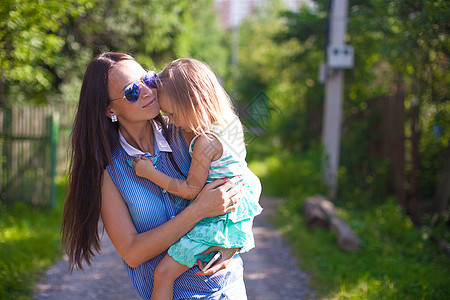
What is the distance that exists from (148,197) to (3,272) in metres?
2.86

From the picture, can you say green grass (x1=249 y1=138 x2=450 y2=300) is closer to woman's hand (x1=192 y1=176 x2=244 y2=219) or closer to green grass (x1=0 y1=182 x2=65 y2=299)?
woman's hand (x1=192 y1=176 x2=244 y2=219)

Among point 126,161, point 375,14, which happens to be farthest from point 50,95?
point 126,161

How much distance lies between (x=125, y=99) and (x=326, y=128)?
649cm

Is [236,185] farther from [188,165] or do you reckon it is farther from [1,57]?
[1,57]

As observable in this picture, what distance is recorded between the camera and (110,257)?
5.29 m

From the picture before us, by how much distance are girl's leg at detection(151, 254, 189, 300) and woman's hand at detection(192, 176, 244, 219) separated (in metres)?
0.22

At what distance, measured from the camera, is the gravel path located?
13.6ft

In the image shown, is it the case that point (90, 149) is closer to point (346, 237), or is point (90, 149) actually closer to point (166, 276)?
point (166, 276)

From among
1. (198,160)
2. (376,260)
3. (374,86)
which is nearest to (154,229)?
(198,160)

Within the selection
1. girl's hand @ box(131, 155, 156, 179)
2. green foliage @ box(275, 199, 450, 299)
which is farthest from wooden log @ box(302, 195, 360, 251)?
girl's hand @ box(131, 155, 156, 179)

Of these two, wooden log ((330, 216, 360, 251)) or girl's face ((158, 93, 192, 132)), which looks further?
wooden log ((330, 216, 360, 251))

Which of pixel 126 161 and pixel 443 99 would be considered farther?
pixel 443 99

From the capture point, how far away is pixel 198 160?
168 centimetres

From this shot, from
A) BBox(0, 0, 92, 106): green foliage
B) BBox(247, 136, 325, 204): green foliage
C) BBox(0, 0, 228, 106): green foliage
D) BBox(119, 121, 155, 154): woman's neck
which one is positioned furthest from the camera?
BBox(247, 136, 325, 204): green foliage
